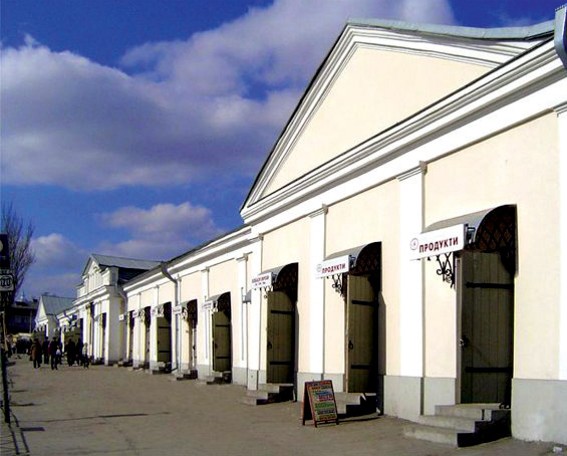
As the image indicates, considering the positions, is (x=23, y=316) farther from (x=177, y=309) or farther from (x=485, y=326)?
(x=485, y=326)

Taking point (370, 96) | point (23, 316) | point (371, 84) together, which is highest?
point (371, 84)

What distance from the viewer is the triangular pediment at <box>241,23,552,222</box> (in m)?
11.7

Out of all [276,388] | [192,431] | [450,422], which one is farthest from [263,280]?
[450,422]

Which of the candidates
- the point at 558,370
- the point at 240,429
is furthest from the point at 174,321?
the point at 558,370

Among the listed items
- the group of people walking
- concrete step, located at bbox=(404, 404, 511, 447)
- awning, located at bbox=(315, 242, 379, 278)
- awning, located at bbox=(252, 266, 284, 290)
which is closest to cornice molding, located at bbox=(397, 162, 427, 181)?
awning, located at bbox=(315, 242, 379, 278)

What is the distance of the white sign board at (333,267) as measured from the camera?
46.8ft

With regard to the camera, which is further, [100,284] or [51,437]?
[100,284]

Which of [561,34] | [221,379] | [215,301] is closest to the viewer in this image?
[561,34]

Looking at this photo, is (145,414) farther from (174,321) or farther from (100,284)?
(100,284)

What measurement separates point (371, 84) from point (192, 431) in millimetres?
7096

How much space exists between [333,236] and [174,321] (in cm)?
1737

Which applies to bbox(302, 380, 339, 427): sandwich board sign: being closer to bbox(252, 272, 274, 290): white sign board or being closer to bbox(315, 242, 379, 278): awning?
A: bbox(315, 242, 379, 278): awning

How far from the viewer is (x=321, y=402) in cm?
1290

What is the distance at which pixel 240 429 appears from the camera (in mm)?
13227
